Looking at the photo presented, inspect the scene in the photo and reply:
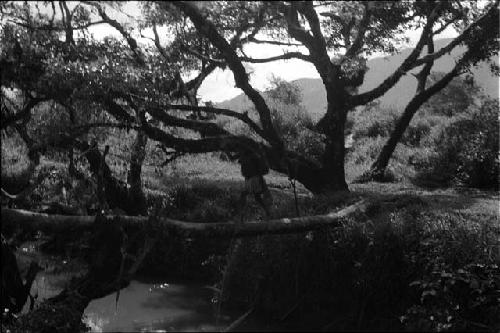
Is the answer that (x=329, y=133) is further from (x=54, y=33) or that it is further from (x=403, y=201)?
(x=54, y=33)

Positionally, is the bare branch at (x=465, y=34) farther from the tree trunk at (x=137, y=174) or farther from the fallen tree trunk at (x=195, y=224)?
the tree trunk at (x=137, y=174)

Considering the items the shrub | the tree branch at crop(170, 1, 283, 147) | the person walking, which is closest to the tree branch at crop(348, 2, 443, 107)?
the tree branch at crop(170, 1, 283, 147)

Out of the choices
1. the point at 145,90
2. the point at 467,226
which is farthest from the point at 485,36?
the point at 145,90

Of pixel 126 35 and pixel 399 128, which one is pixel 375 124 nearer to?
pixel 399 128

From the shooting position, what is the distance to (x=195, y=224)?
868cm

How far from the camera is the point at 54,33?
10320mm

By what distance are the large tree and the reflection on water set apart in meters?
3.35

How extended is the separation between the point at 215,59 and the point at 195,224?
19.1 feet

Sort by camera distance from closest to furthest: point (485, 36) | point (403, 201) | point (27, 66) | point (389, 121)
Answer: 1. point (27, 66)
2. point (403, 201)
3. point (485, 36)
4. point (389, 121)

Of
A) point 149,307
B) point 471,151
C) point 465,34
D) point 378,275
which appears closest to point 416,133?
point 471,151

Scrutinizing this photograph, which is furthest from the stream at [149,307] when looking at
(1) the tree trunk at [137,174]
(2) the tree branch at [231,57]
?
(2) the tree branch at [231,57]

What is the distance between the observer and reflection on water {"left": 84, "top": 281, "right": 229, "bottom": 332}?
10.1m

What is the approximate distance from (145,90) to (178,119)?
217 centimetres

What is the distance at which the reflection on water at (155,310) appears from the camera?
33.3 ft
